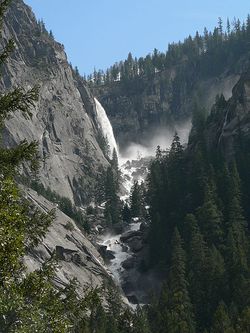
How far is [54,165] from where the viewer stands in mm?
151000

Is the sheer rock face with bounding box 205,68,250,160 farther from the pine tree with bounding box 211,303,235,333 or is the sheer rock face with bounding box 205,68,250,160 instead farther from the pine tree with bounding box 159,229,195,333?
the pine tree with bounding box 211,303,235,333

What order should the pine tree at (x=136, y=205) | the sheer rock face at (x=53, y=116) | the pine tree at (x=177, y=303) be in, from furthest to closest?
the sheer rock face at (x=53, y=116)
the pine tree at (x=136, y=205)
the pine tree at (x=177, y=303)

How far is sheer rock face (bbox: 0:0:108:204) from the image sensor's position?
148750 millimetres

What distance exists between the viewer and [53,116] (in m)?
165

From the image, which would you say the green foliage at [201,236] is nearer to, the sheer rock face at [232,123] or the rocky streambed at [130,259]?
the sheer rock face at [232,123]

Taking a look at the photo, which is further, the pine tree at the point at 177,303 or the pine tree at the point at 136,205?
the pine tree at the point at 136,205

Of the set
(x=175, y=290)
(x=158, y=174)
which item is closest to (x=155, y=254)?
(x=158, y=174)

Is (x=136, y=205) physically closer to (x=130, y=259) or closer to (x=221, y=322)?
(x=130, y=259)

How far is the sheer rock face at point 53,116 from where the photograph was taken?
488 feet

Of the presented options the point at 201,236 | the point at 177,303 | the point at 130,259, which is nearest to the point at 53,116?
the point at 130,259

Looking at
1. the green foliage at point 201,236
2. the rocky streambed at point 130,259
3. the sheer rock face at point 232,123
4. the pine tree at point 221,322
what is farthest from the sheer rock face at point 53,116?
the pine tree at point 221,322

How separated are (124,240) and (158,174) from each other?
16.1m

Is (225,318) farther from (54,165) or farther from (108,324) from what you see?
(54,165)

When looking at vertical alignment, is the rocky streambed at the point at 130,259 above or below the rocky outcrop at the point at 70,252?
below
